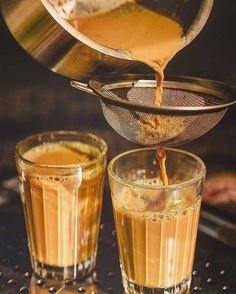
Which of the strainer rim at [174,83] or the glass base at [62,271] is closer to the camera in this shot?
the strainer rim at [174,83]

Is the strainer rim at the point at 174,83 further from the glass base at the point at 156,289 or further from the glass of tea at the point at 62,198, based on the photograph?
the glass base at the point at 156,289

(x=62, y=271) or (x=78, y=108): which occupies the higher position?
(x=78, y=108)

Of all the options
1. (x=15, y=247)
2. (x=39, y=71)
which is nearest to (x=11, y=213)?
(x=15, y=247)

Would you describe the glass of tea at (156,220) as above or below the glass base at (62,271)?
above

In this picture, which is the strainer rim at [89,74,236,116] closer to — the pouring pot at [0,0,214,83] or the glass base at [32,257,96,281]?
the pouring pot at [0,0,214,83]

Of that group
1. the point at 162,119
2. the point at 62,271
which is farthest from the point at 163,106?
the point at 62,271

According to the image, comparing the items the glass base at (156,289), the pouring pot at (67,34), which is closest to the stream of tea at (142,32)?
the pouring pot at (67,34)

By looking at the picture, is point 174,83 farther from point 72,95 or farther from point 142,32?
point 72,95
